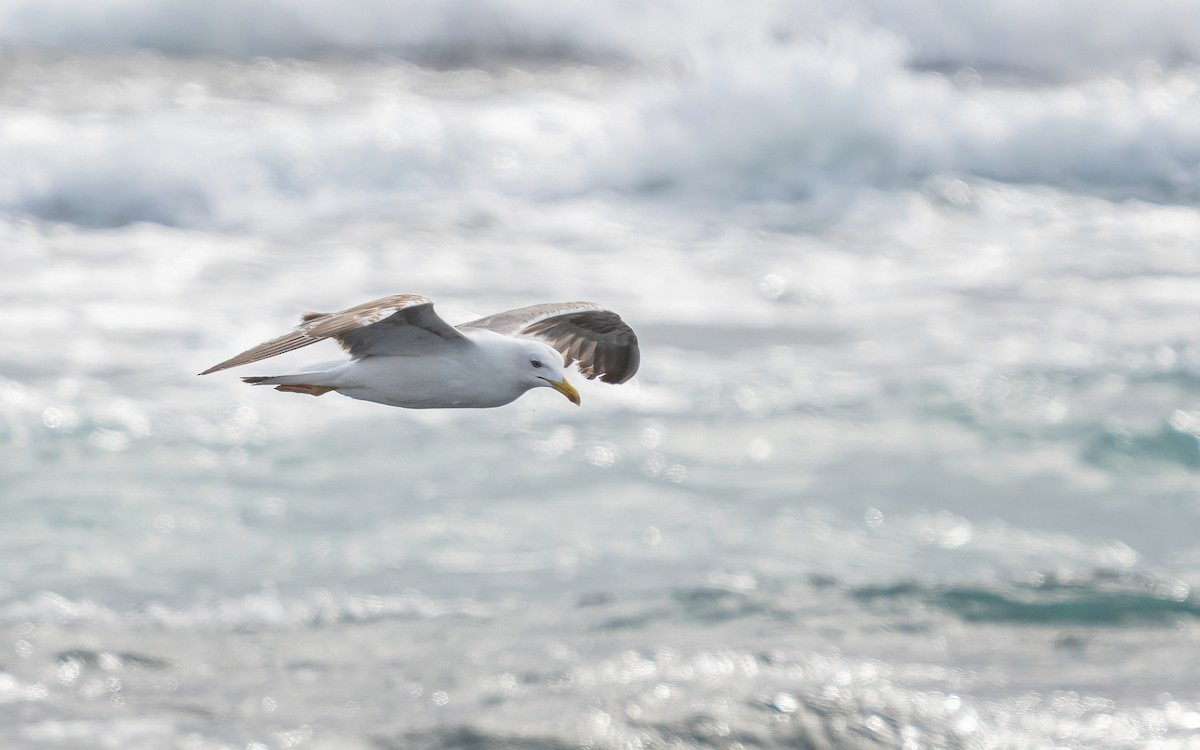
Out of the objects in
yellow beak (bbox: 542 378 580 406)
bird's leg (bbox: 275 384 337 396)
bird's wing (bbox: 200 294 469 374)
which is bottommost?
bird's leg (bbox: 275 384 337 396)

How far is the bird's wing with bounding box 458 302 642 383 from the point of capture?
16.1 metres

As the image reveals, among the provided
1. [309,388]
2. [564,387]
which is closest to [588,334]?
[564,387]

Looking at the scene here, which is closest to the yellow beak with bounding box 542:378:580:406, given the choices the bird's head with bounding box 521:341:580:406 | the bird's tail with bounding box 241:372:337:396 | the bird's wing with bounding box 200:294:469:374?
the bird's head with bounding box 521:341:580:406

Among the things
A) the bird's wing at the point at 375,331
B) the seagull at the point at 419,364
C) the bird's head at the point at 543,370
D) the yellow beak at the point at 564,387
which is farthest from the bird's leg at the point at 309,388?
the yellow beak at the point at 564,387

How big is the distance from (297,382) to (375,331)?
1009mm

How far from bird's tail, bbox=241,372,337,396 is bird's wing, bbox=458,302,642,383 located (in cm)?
322

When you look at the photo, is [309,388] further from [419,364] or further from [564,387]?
[564,387]

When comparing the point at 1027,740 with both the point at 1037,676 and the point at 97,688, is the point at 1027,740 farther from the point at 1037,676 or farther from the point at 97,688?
the point at 97,688

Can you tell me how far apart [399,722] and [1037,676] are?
88844 millimetres

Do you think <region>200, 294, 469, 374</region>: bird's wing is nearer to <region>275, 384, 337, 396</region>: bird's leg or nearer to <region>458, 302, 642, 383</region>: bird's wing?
<region>275, 384, 337, 396</region>: bird's leg

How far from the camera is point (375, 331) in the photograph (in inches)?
525

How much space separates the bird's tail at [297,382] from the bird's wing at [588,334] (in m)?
3.22

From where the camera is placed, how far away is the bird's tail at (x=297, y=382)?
12484mm

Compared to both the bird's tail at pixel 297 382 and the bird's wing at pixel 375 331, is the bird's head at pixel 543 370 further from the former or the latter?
the bird's tail at pixel 297 382
